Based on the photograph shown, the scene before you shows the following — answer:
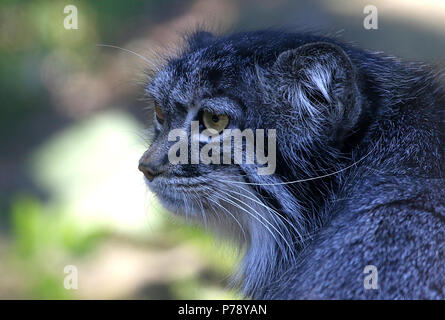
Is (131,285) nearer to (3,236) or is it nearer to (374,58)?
(3,236)

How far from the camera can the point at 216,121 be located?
4098 millimetres

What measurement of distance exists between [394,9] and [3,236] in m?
7.16

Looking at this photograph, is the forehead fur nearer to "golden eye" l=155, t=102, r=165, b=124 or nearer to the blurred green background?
"golden eye" l=155, t=102, r=165, b=124

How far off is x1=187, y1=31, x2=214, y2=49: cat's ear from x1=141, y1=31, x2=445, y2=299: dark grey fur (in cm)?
35

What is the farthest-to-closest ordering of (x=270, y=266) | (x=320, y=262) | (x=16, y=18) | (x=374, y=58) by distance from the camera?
(x=16, y=18), (x=374, y=58), (x=270, y=266), (x=320, y=262)

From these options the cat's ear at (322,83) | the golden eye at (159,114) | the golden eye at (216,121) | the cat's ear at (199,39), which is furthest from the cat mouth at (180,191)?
the cat's ear at (199,39)

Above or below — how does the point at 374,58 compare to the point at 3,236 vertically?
above

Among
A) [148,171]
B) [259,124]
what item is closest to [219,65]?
[259,124]

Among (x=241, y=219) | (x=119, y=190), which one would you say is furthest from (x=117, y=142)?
(x=241, y=219)

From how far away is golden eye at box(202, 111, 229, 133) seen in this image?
4.08 m

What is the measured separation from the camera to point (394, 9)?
1045 centimetres
